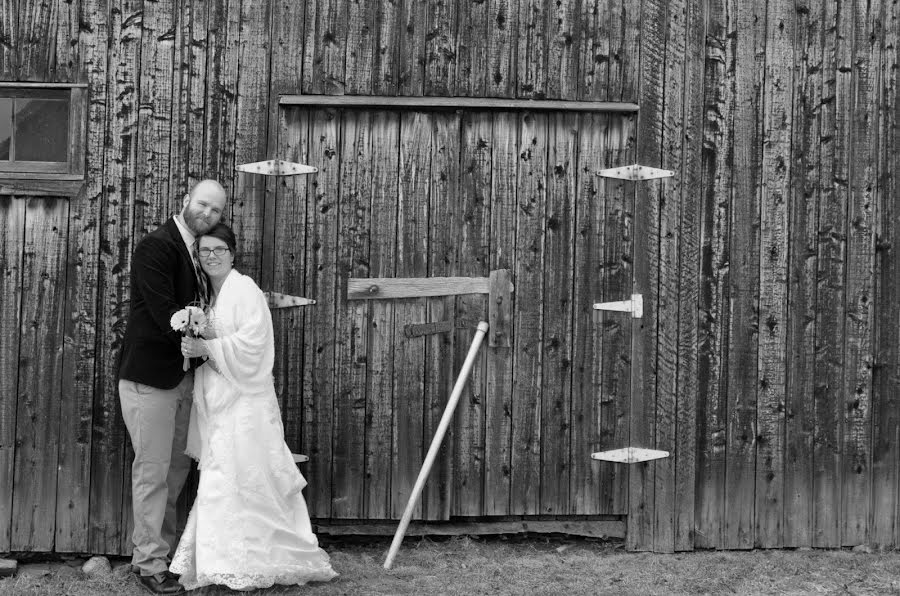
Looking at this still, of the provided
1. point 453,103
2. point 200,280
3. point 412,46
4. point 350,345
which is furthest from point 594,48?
point 200,280

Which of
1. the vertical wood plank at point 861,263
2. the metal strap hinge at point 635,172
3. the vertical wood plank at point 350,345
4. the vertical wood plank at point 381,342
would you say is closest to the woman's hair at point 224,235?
the vertical wood plank at point 350,345

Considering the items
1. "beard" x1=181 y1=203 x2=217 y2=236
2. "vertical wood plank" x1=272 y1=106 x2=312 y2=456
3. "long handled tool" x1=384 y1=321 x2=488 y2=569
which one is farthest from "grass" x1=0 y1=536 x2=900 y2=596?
"beard" x1=181 y1=203 x2=217 y2=236

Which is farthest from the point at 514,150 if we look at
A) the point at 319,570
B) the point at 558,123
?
the point at 319,570

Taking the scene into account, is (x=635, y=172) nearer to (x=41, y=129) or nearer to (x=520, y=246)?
(x=520, y=246)

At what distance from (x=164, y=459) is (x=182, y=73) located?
6.59 ft

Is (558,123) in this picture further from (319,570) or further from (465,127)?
(319,570)

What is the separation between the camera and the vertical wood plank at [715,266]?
512 cm

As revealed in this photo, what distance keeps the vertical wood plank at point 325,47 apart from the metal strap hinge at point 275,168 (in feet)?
1.34

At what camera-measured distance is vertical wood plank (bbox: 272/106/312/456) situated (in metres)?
5.01

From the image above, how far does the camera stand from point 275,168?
4.98 metres

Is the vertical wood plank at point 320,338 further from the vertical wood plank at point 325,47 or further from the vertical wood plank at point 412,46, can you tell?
the vertical wood plank at point 412,46

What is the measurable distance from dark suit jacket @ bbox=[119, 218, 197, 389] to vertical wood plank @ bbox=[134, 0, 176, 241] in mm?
485

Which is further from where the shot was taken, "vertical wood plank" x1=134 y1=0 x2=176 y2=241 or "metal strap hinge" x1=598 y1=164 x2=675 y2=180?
"metal strap hinge" x1=598 y1=164 x2=675 y2=180

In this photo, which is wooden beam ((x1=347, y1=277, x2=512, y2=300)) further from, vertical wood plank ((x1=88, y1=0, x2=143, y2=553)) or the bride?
vertical wood plank ((x1=88, y1=0, x2=143, y2=553))
